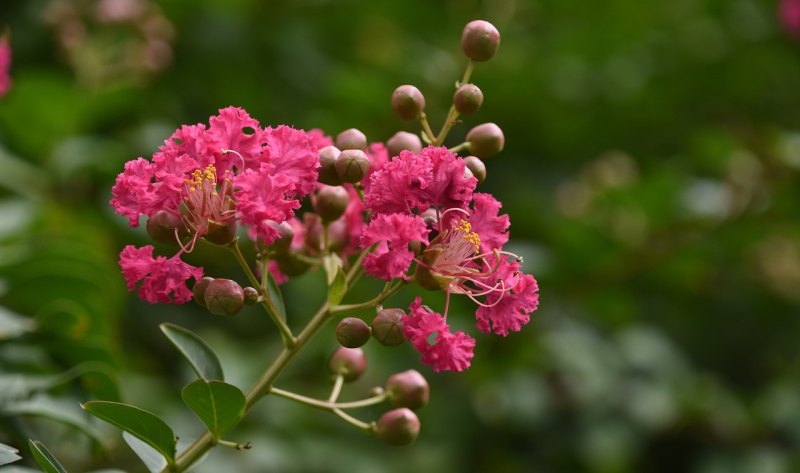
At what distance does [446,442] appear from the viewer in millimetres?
3182

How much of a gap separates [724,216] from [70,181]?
2.09 m

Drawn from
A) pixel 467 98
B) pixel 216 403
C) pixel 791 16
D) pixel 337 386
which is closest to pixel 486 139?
pixel 467 98

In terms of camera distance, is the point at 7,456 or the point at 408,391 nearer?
the point at 7,456

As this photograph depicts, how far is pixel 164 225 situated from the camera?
1229 millimetres

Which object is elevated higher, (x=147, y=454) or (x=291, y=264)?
(x=291, y=264)

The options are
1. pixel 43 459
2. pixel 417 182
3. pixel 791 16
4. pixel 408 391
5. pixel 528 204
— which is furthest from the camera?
pixel 791 16

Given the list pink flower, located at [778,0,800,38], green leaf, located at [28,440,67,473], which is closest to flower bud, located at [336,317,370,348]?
green leaf, located at [28,440,67,473]

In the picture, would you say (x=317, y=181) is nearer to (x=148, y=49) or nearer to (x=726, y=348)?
(x=148, y=49)

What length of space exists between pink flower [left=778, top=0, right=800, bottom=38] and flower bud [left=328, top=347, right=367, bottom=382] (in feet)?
10.8

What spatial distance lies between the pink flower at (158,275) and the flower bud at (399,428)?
329 millimetres

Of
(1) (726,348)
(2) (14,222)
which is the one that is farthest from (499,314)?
(1) (726,348)

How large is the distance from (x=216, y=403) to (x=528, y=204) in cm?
242

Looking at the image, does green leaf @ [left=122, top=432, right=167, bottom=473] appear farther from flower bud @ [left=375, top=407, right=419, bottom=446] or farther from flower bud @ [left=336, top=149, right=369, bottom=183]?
flower bud @ [left=336, top=149, right=369, bottom=183]

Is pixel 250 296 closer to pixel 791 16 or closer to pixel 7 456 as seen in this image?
pixel 7 456
